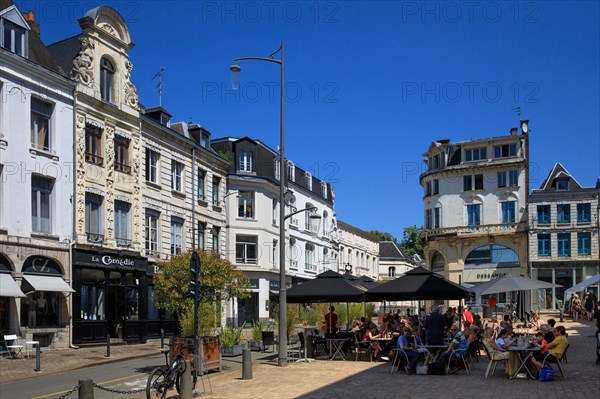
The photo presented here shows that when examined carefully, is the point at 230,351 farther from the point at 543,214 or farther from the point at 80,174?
the point at 543,214

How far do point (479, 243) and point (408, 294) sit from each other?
39.4m

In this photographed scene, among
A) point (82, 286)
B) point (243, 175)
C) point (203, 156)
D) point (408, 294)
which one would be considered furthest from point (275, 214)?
point (408, 294)

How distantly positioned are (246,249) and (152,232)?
11779 mm

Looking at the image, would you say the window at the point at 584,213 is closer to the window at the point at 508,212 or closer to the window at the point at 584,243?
the window at the point at 584,243

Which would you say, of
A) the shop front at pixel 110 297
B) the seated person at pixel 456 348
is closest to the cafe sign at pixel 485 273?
the shop front at pixel 110 297

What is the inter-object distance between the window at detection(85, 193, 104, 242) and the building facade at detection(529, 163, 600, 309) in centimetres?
3706

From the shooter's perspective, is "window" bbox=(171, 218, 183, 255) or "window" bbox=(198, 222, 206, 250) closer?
"window" bbox=(171, 218, 183, 255)

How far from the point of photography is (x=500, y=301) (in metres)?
55.6

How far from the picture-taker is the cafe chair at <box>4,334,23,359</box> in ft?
72.0

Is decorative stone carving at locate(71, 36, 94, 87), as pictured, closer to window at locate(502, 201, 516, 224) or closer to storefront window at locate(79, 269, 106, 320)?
storefront window at locate(79, 269, 106, 320)

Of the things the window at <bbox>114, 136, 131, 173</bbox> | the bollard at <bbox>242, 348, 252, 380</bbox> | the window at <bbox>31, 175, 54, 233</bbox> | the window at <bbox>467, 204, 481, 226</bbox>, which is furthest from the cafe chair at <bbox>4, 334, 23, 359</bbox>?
the window at <bbox>467, 204, 481, 226</bbox>

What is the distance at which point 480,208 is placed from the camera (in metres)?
57.0

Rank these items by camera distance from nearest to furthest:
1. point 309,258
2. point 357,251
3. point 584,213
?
1. point 584,213
2. point 309,258
3. point 357,251

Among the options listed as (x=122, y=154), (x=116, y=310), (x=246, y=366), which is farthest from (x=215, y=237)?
(x=246, y=366)
